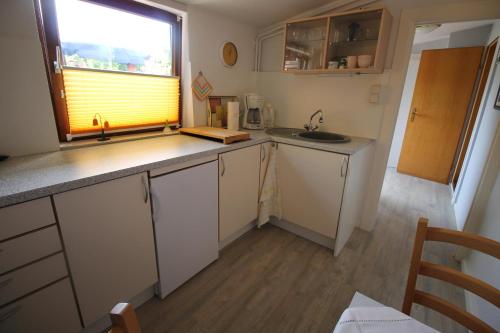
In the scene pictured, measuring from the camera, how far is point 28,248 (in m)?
0.94

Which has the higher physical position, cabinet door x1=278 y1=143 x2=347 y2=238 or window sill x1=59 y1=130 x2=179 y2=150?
window sill x1=59 y1=130 x2=179 y2=150

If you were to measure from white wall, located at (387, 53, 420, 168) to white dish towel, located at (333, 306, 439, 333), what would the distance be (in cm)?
376

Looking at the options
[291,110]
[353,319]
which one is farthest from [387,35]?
[353,319]

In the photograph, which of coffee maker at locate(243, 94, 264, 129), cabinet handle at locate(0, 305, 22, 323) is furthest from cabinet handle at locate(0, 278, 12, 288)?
coffee maker at locate(243, 94, 264, 129)

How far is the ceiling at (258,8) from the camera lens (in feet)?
6.47

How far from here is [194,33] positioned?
78.9 inches

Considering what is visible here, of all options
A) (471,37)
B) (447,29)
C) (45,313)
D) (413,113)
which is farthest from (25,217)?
(471,37)

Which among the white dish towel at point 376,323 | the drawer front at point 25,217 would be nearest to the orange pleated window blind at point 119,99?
the drawer front at point 25,217

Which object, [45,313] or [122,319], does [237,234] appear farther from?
[122,319]

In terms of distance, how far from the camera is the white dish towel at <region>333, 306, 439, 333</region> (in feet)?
1.98

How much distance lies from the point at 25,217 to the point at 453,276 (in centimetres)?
153

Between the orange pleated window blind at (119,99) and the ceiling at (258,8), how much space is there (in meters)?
0.67

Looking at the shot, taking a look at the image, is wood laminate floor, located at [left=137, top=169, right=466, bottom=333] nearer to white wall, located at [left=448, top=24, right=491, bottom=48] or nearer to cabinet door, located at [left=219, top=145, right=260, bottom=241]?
cabinet door, located at [left=219, top=145, right=260, bottom=241]

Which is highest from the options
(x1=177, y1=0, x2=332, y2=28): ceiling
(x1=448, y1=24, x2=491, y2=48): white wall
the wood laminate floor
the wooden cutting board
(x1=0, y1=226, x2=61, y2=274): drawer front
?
(x1=448, y1=24, x2=491, y2=48): white wall
